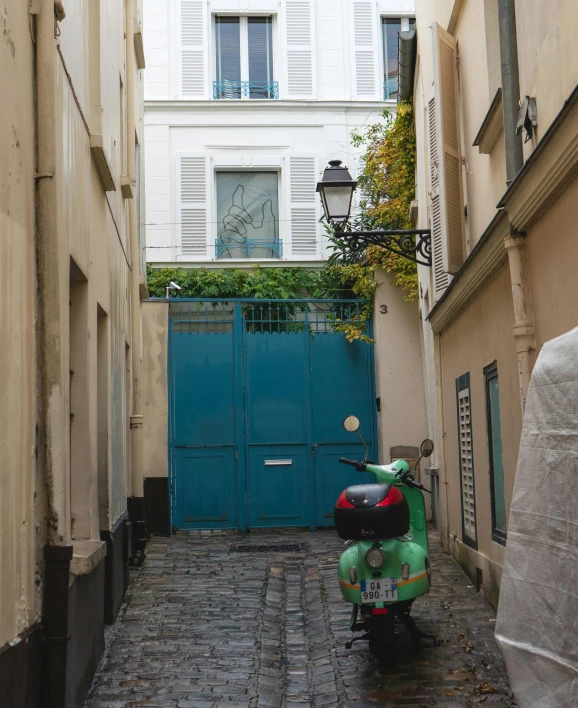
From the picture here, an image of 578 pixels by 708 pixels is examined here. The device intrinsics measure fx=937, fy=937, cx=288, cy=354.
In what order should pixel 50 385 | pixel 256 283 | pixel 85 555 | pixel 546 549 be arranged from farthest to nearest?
pixel 256 283 < pixel 85 555 < pixel 50 385 < pixel 546 549

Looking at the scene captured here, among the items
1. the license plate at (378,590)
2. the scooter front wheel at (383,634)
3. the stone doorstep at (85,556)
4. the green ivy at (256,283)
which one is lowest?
the scooter front wheel at (383,634)

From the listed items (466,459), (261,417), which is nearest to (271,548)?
(261,417)

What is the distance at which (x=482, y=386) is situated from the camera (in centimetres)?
811

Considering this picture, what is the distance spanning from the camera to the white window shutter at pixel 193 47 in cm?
1683

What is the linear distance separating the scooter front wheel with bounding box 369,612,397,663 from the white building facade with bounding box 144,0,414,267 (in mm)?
10665

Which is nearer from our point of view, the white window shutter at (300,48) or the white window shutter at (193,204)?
the white window shutter at (193,204)

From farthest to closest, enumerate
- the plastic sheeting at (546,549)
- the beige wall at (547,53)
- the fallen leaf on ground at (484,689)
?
the fallen leaf on ground at (484,689)
the beige wall at (547,53)
the plastic sheeting at (546,549)

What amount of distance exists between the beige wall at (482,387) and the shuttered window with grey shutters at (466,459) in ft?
0.59

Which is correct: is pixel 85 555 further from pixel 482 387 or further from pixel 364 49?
pixel 364 49

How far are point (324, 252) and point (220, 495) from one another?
4.92m

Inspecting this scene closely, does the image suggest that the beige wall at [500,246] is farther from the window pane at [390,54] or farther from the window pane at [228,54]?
the window pane at [228,54]

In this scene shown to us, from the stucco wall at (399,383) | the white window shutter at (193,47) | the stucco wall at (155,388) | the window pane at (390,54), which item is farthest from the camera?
the window pane at (390,54)

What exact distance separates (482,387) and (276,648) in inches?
113

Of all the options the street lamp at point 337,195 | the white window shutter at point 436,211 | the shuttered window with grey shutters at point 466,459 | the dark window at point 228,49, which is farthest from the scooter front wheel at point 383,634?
the dark window at point 228,49
